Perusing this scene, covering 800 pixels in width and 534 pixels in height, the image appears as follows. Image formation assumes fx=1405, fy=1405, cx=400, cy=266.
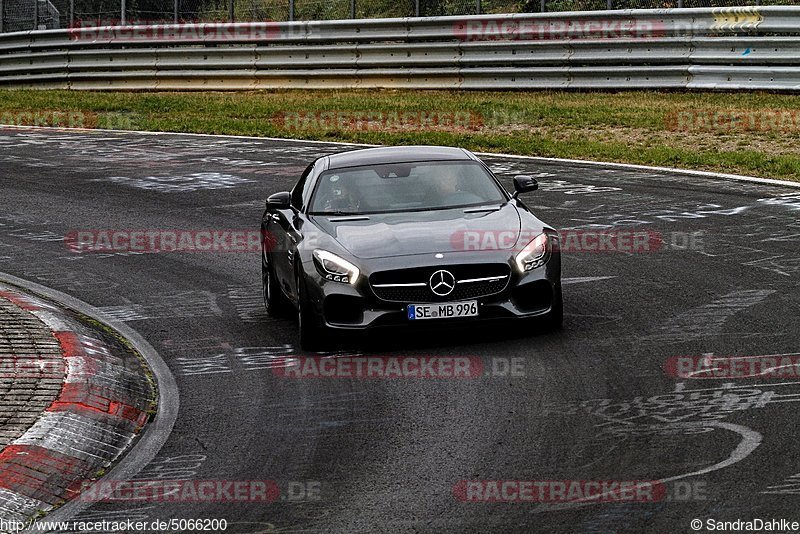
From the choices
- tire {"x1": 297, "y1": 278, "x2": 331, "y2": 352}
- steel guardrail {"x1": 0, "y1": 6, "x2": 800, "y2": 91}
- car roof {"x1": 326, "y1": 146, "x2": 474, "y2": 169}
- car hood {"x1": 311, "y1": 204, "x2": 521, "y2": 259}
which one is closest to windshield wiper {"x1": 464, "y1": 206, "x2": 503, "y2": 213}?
car hood {"x1": 311, "y1": 204, "x2": 521, "y2": 259}

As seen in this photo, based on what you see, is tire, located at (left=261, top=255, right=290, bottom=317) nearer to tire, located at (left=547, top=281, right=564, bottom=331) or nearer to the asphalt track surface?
the asphalt track surface

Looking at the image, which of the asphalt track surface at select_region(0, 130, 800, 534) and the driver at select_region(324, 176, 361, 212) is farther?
the driver at select_region(324, 176, 361, 212)

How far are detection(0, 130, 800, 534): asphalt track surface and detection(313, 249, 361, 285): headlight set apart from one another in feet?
1.77

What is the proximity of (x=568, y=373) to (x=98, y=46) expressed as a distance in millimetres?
26154

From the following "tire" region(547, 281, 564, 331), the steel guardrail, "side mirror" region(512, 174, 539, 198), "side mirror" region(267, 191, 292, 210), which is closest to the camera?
"tire" region(547, 281, 564, 331)

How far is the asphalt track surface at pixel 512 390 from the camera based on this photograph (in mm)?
6578

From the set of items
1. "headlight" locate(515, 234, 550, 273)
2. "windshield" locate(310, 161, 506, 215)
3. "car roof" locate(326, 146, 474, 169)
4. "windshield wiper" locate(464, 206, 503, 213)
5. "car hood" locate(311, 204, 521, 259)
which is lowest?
"headlight" locate(515, 234, 550, 273)

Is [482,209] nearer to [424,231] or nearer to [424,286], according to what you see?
[424,231]

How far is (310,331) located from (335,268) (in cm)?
49

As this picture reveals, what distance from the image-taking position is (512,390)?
874 centimetres

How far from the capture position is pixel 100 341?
1031 cm

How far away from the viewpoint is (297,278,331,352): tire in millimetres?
10094

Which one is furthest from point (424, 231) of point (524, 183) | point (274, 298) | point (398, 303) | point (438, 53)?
point (438, 53)

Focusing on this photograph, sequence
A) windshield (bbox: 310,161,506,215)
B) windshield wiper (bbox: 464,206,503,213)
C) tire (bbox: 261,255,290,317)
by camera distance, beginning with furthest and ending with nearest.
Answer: tire (bbox: 261,255,290,317)
windshield (bbox: 310,161,506,215)
windshield wiper (bbox: 464,206,503,213)
